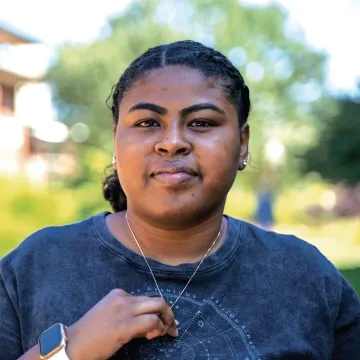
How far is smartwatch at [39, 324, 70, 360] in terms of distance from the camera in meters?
1.51

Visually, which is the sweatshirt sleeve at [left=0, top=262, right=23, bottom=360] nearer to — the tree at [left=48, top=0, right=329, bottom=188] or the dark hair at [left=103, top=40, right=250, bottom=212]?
the dark hair at [left=103, top=40, right=250, bottom=212]

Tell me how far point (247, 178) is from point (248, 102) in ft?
98.4

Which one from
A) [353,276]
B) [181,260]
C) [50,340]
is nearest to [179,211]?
[181,260]

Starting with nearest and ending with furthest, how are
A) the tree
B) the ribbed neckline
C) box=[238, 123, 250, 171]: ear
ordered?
1. the ribbed neckline
2. box=[238, 123, 250, 171]: ear
3. the tree

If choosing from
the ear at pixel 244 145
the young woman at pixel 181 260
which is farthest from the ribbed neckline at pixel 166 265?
the ear at pixel 244 145

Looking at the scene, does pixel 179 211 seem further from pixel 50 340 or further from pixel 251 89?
pixel 251 89

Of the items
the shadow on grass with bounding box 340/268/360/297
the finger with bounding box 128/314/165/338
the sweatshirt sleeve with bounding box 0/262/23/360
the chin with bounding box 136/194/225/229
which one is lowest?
the shadow on grass with bounding box 340/268/360/297

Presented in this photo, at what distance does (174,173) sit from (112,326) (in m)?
0.42

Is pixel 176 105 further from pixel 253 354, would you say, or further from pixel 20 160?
pixel 20 160

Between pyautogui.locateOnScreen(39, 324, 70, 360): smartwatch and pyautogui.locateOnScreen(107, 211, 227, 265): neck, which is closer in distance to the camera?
pyautogui.locateOnScreen(39, 324, 70, 360): smartwatch

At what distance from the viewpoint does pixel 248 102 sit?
2029 mm

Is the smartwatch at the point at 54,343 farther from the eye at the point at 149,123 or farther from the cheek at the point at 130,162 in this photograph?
the eye at the point at 149,123

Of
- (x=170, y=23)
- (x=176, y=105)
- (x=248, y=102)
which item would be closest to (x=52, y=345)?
(x=176, y=105)

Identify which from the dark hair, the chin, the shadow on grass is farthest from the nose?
the shadow on grass
